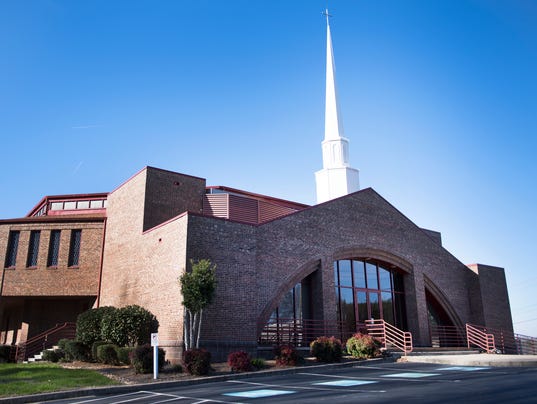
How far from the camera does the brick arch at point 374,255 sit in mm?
24641

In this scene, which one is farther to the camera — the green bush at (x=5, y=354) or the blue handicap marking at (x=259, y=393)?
the green bush at (x=5, y=354)

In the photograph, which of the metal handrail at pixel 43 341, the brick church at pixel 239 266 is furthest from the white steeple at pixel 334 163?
the metal handrail at pixel 43 341

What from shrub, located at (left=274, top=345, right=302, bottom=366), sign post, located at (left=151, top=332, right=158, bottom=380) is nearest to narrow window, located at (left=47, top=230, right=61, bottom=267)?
sign post, located at (left=151, top=332, right=158, bottom=380)

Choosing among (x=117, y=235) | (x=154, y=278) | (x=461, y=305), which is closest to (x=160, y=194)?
(x=117, y=235)

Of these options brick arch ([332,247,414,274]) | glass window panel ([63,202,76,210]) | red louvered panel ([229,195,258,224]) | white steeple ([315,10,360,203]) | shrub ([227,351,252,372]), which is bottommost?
shrub ([227,351,252,372])

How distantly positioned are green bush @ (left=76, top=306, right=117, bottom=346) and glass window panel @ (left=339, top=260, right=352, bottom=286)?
11057 millimetres

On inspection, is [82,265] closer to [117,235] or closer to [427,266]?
[117,235]

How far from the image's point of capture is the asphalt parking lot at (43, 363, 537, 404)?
32.2 ft

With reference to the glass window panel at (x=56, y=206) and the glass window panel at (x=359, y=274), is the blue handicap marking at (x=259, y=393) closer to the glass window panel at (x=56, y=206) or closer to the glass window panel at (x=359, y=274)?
the glass window panel at (x=359, y=274)

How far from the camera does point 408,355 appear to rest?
20.7 m

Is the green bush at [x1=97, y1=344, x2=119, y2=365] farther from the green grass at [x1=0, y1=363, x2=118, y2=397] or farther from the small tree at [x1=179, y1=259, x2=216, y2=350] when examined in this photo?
the small tree at [x1=179, y1=259, x2=216, y2=350]

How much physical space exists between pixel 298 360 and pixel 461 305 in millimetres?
15857

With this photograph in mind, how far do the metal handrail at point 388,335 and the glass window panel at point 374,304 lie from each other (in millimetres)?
486

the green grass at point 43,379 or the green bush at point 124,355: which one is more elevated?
the green bush at point 124,355
